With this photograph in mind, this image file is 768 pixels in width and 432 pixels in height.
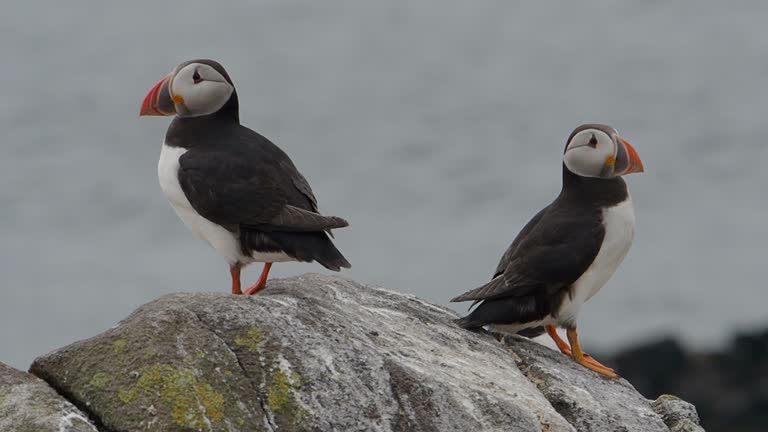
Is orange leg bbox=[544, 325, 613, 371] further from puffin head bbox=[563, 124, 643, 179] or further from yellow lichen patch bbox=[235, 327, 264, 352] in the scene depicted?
yellow lichen patch bbox=[235, 327, 264, 352]

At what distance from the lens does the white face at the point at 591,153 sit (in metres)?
8.73

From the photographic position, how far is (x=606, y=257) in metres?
8.62

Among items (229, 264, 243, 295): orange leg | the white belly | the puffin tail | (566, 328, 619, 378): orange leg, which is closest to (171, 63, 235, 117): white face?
the white belly

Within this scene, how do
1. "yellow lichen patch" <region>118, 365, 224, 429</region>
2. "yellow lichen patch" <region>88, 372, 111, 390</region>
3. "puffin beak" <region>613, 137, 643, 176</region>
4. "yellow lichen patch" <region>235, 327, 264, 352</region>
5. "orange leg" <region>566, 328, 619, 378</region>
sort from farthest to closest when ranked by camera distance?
1. "puffin beak" <region>613, 137, 643, 176</region>
2. "orange leg" <region>566, 328, 619, 378</region>
3. "yellow lichen patch" <region>235, 327, 264, 352</region>
4. "yellow lichen patch" <region>88, 372, 111, 390</region>
5. "yellow lichen patch" <region>118, 365, 224, 429</region>

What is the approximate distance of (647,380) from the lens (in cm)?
2575

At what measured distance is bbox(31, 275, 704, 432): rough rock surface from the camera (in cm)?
607

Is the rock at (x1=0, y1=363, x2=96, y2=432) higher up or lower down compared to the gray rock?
lower down

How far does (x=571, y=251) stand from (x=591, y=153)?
682mm

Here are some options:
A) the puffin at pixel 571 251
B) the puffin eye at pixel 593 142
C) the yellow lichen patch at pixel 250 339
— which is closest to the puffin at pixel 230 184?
the puffin at pixel 571 251

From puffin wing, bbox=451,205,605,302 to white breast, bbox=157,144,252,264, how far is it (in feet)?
4.47

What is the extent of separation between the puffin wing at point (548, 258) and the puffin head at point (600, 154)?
0.30 metres

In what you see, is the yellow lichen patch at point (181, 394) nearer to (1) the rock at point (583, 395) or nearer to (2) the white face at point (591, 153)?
(1) the rock at point (583, 395)

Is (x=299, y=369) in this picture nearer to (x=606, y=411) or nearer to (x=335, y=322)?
(x=335, y=322)

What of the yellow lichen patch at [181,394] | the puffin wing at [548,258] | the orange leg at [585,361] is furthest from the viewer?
the puffin wing at [548,258]
